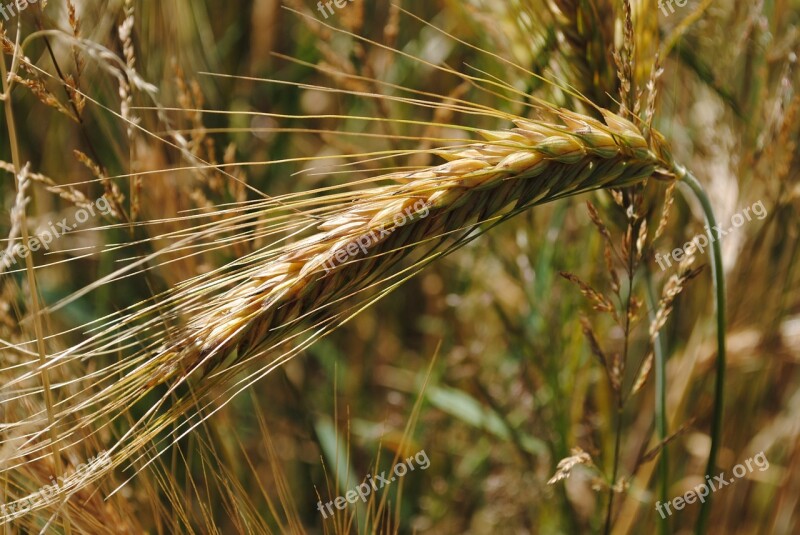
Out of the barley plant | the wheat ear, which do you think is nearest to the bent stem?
the barley plant

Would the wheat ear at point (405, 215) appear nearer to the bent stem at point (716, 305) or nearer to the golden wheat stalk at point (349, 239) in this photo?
the golden wheat stalk at point (349, 239)

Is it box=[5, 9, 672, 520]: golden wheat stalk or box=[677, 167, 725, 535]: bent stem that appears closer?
box=[5, 9, 672, 520]: golden wheat stalk

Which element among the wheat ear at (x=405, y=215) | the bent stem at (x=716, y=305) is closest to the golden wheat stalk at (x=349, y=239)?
the wheat ear at (x=405, y=215)

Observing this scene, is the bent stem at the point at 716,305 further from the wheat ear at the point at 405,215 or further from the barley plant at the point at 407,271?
the wheat ear at the point at 405,215

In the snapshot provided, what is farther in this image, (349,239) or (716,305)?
(716,305)

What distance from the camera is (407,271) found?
1.14m

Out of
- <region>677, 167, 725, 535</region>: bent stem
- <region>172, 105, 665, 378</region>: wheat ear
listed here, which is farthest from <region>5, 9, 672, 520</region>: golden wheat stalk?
<region>677, 167, 725, 535</region>: bent stem

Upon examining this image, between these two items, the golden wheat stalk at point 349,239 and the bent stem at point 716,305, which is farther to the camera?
the bent stem at point 716,305

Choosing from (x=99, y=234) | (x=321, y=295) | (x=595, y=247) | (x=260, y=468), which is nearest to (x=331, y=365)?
(x=260, y=468)

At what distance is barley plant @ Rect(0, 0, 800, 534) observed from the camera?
2.35 ft

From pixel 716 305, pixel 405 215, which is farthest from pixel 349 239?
pixel 716 305

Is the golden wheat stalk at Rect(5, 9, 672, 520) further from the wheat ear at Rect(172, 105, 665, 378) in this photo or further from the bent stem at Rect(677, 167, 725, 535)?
the bent stem at Rect(677, 167, 725, 535)

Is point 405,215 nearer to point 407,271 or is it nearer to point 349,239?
point 349,239

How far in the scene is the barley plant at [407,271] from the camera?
72 cm
